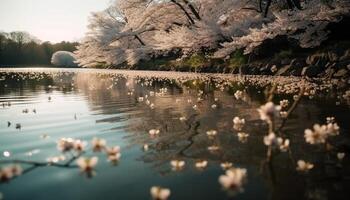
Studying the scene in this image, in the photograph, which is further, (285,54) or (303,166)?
(285,54)

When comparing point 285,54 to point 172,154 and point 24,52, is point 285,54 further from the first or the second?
point 24,52

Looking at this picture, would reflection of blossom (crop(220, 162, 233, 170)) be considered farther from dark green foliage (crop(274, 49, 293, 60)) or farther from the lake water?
dark green foliage (crop(274, 49, 293, 60))

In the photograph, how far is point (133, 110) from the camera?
11.0 metres

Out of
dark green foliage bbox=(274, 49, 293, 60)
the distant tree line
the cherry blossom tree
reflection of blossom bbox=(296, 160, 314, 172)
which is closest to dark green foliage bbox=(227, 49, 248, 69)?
the cherry blossom tree

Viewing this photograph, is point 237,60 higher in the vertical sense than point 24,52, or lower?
lower

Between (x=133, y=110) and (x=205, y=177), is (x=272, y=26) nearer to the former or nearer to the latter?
(x=133, y=110)

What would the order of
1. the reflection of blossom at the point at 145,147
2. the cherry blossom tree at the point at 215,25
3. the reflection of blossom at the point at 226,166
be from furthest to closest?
the cherry blossom tree at the point at 215,25, the reflection of blossom at the point at 145,147, the reflection of blossom at the point at 226,166

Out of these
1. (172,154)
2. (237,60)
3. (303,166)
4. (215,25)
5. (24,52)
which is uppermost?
(24,52)

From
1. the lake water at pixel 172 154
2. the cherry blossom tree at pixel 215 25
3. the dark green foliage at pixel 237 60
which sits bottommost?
the lake water at pixel 172 154

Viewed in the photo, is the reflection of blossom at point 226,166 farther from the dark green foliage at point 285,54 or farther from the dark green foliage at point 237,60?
the dark green foliage at point 237,60

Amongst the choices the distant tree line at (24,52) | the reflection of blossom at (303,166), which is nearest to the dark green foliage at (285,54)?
the reflection of blossom at (303,166)

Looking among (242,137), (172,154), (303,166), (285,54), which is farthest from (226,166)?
(285,54)

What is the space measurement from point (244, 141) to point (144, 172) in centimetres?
213

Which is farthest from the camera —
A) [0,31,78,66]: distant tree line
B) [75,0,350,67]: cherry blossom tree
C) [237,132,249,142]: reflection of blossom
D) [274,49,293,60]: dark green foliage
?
[0,31,78,66]: distant tree line
